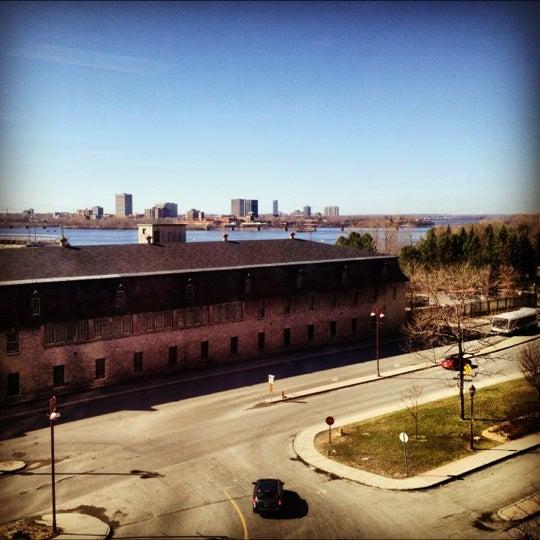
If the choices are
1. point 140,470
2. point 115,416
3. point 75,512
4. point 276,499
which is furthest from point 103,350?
point 276,499

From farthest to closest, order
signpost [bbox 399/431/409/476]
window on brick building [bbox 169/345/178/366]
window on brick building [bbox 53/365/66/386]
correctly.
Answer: window on brick building [bbox 169/345/178/366]
window on brick building [bbox 53/365/66/386]
signpost [bbox 399/431/409/476]

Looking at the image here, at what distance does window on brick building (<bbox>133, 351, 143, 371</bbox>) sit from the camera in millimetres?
42062

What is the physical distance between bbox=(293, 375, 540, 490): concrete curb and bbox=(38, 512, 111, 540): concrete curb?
10.7 metres

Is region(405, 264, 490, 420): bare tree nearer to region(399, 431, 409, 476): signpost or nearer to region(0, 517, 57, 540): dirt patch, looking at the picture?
region(399, 431, 409, 476): signpost

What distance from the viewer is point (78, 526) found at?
21.6 meters

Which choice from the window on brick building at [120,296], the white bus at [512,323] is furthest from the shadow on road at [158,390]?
the white bus at [512,323]

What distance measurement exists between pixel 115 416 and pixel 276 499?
1606 centimetres

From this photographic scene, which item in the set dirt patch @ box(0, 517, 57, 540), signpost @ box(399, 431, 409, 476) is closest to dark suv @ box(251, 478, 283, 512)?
signpost @ box(399, 431, 409, 476)

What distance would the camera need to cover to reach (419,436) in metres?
30.7

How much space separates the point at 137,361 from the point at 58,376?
239 inches

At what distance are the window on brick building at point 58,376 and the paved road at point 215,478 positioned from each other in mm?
3220

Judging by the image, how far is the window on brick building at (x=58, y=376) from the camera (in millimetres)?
38328

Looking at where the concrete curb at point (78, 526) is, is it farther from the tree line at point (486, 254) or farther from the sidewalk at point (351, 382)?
the tree line at point (486, 254)

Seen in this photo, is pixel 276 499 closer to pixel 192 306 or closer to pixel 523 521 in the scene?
pixel 523 521
